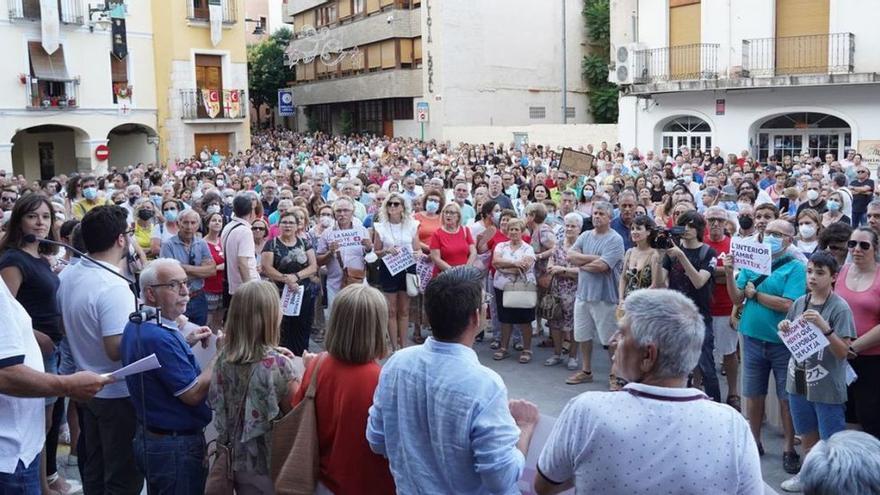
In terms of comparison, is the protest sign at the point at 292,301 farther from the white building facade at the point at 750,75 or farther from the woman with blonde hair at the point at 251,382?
the white building facade at the point at 750,75

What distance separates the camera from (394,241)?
9.12 meters

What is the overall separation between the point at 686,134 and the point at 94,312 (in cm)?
2597

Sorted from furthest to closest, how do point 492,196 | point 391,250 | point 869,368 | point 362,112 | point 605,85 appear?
point 362,112 → point 605,85 → point 492,196 → point 391,250 → point 869,368

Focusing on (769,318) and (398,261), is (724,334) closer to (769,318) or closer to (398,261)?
(769,318)

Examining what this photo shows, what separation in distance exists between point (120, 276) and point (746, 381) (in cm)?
441

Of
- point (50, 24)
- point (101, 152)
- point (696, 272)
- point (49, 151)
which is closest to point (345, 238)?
point (696, 272)

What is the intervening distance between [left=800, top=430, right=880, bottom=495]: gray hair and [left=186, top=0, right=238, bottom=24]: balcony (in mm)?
32816

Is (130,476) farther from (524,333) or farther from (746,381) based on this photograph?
(524,333)

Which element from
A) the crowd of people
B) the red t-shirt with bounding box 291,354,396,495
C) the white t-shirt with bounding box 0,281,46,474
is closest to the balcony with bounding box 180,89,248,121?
the crowd of people

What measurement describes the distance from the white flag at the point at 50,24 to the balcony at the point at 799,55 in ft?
74.2

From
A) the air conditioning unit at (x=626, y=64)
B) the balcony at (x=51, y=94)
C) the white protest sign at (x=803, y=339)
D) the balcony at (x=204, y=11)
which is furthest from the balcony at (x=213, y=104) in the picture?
the white protest sign at (x=803, y=339)

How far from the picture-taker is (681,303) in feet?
9.09

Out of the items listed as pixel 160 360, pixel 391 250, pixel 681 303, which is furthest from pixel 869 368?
pixel 391 250

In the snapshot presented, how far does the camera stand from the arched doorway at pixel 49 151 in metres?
30.4
